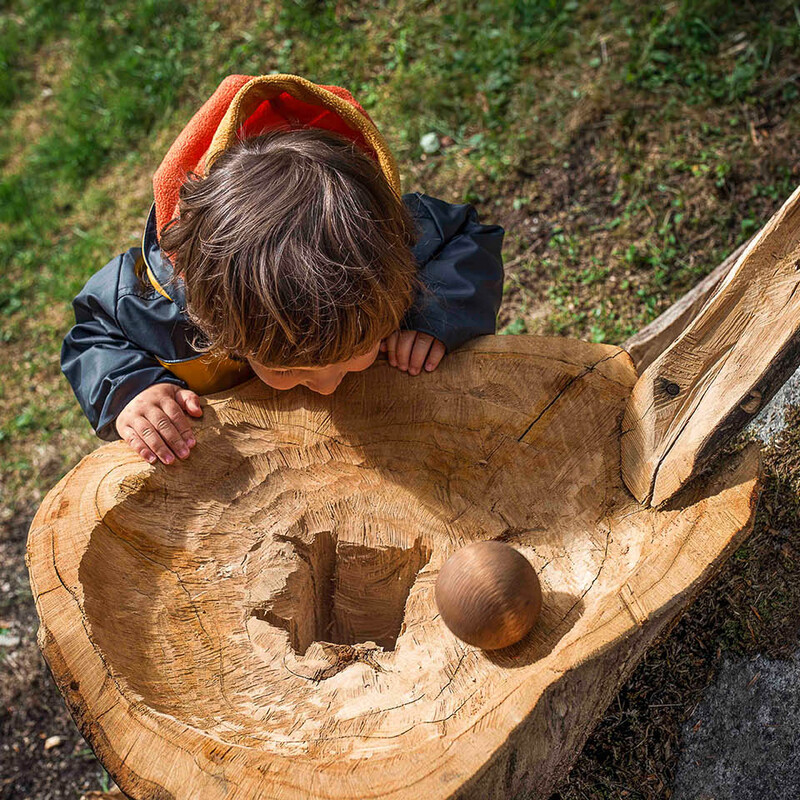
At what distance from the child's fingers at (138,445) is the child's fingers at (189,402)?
13cm

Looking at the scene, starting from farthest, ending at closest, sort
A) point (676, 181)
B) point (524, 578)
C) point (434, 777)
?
point (676, 181), point (524, 578), point (434, 777)

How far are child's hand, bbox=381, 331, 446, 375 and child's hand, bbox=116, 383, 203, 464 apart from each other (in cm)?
51

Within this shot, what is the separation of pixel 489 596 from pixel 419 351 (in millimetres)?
667

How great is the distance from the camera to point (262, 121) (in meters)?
2.04

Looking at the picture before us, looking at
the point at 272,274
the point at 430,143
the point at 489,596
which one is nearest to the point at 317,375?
the point at 272,274

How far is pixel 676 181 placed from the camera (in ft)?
10.2

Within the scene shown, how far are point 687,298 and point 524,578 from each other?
51.1 inches

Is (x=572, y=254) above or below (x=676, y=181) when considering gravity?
below

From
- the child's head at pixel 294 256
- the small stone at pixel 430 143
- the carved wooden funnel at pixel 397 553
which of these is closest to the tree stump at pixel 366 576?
the carved wooden funnel at pixel 397 553

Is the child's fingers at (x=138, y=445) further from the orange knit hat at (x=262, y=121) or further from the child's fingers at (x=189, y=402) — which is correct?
the orange knit hat at (x=262, y=121)

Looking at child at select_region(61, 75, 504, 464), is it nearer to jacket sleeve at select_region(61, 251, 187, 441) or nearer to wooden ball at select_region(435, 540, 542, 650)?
jacket sleeve at select_region(61, 251, 187, 441)

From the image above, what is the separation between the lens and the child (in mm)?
1529

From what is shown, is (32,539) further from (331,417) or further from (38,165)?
→ (38,165)

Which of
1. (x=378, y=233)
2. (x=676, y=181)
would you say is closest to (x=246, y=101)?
(x=378, y=233)
